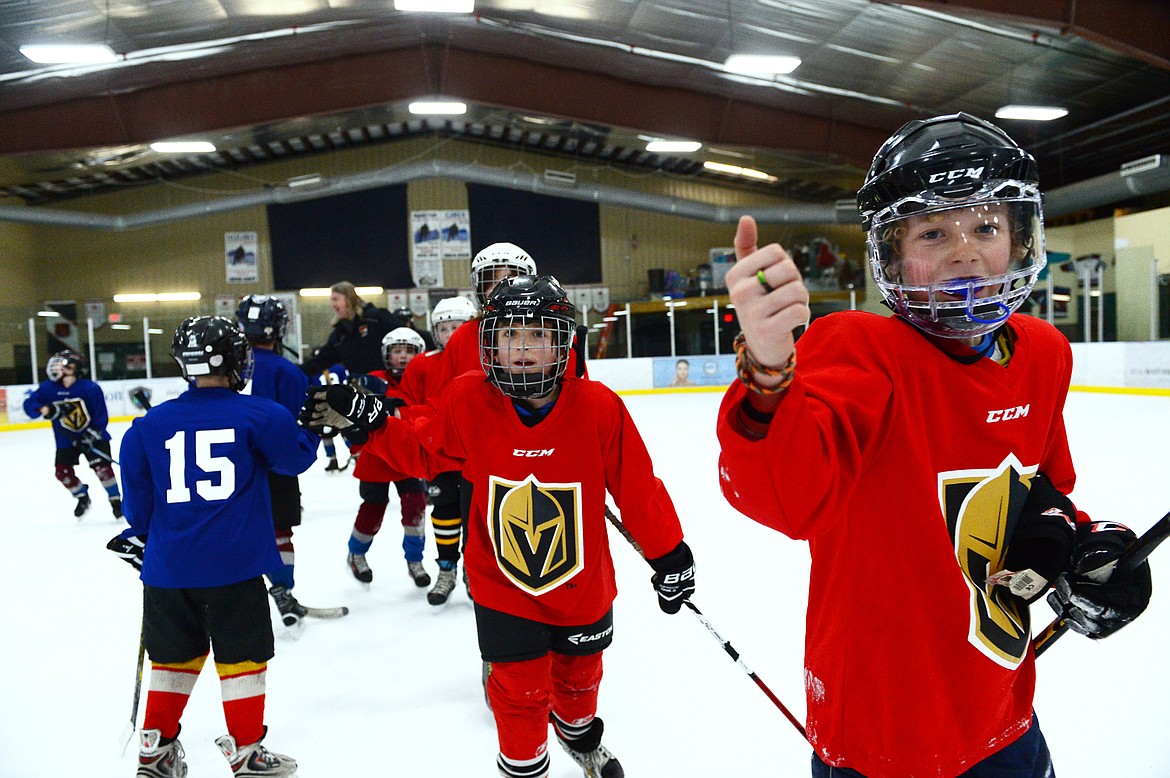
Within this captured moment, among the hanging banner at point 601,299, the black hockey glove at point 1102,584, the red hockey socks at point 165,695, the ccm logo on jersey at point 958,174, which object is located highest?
the hanging banner at point 601,299

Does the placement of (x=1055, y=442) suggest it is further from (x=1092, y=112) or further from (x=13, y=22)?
(x=1092, y=112)

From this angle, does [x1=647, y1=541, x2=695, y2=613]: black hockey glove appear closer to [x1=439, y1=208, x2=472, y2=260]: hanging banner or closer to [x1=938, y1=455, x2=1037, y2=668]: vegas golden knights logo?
[x1=938, y1=455, x2=1037, y2=668]: vegas golden knights logo

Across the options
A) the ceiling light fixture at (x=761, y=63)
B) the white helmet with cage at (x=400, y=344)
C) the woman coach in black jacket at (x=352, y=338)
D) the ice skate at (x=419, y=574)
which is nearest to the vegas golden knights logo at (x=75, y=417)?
the woman coach in black jacket at (x=352, y=338)

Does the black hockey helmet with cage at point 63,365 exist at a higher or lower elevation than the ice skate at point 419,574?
higher

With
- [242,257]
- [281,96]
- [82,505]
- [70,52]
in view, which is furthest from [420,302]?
[82,505]

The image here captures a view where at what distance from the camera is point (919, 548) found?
33.6 inches

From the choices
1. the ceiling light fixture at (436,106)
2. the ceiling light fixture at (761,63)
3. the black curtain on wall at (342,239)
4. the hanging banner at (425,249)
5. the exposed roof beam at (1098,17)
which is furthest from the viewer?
the hanging banner at (425,249)

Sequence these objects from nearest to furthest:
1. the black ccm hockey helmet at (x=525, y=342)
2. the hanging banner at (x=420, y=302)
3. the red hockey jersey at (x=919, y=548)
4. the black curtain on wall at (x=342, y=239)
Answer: the red hockey jersey at (x=919, y=548) → the black ccm hockey helmet at (x=525, y=342) → the hanging banner at (x=420, y=302) → the black curtain on wall at (x=342, y=239)

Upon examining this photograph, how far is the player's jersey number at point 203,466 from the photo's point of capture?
1.78 meters

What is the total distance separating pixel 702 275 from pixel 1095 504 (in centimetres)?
1318

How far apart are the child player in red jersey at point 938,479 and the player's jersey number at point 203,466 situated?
1430 mm

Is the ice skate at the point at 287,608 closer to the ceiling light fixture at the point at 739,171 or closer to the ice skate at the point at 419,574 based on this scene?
the ice skate at the point at 419,574

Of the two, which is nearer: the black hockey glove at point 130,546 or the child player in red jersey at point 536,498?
the child player in red jersey at point 536,498

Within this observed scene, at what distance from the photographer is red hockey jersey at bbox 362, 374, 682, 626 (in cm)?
166
